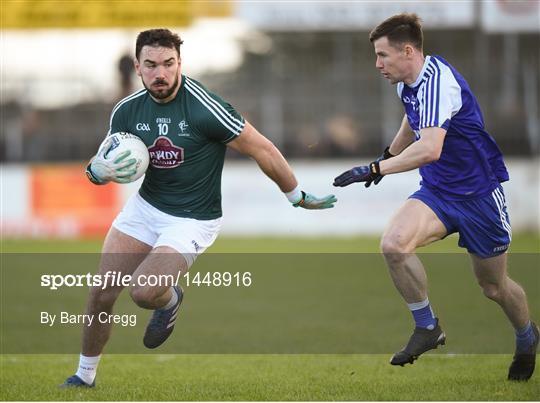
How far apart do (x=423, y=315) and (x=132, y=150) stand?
219 centimetres

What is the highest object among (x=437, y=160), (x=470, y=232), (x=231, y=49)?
(x=437, y=160)

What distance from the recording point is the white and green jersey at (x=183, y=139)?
6.81 metres

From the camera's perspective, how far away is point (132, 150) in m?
6.71

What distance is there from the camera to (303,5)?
2427 centimetres

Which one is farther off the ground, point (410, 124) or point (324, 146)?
point (410, 124)

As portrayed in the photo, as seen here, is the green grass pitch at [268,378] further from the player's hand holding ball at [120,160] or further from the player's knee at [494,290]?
the player's hand holding ball at [120,160]

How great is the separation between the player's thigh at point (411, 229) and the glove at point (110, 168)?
1719mm

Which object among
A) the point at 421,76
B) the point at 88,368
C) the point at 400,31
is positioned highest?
the point at 400,31

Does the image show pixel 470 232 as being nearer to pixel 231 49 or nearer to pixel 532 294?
pixel 532 294

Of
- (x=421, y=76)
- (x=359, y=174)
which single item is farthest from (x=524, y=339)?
(x=421, y=76)

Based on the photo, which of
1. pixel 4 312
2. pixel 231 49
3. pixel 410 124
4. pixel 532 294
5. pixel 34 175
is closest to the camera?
pixel 410 124

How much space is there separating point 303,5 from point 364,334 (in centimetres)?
1604

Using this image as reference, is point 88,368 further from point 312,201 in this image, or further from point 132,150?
point 312,201

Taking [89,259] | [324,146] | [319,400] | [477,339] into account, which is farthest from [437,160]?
[324,146]
